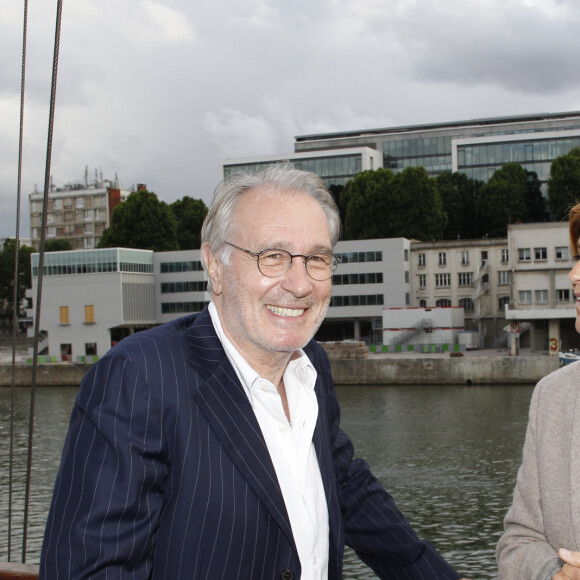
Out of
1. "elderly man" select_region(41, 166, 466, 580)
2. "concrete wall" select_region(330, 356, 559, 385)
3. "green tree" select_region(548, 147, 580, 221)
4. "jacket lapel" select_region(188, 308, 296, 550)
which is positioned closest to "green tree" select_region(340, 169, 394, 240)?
"green tree" select_region(548, 147, 580, 221)

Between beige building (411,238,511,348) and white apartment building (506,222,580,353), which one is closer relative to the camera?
white apartment building (506,222,580,353)

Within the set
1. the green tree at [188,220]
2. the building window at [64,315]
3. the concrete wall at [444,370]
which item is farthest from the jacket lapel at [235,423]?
the green tree at [188,220]

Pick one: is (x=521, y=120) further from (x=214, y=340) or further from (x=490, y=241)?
(x=214, y=340)

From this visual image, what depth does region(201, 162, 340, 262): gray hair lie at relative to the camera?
226cm

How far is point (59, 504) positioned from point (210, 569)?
398 mm

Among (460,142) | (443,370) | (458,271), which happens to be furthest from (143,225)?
(460,142)

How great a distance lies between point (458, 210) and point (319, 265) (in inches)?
2631

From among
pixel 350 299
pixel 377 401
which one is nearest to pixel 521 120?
pixel 350 299

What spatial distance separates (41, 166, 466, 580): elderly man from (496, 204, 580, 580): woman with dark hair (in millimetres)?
342

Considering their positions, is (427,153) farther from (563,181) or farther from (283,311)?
(283,311)

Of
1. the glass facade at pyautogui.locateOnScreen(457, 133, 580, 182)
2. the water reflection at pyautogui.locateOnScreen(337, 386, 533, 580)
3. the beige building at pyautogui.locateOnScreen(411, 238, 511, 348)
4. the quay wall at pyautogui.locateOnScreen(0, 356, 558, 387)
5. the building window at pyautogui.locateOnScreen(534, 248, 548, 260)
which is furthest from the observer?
the glass facade at pyautogui.locateOnScreen(457, 133, 580, 182)

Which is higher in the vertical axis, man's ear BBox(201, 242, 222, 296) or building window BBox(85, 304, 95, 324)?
man's ear BBox(201, 242, 222, 296)

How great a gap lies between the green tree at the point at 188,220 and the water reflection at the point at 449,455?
3242 cm

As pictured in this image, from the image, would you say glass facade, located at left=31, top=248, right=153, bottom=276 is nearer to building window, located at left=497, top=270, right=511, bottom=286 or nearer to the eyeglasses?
building window, located at left=497, top=270, right=511, bottom=286
